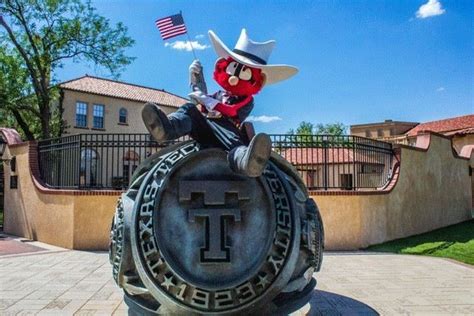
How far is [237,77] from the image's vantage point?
11.3ft

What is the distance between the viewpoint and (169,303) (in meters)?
2.60

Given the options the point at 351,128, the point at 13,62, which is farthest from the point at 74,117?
the point at 351,128

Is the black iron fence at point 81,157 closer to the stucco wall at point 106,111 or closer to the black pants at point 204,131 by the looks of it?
the black pants at point 204,131

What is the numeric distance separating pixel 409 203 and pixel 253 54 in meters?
9.06

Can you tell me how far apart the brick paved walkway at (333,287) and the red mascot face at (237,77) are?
221 centimetres

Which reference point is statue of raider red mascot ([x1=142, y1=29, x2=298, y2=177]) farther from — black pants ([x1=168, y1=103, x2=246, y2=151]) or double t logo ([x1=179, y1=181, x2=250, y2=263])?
double t logo ([x1=179, y1=181, x2=250, y2=263])

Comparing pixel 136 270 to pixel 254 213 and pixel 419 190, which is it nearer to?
pixel 254 213

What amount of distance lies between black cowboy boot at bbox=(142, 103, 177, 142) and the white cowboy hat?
1.03 metres

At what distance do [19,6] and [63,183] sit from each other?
1201 centimetres

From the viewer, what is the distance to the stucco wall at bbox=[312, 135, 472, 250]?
9430 mm

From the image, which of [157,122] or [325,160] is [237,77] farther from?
[325,160]

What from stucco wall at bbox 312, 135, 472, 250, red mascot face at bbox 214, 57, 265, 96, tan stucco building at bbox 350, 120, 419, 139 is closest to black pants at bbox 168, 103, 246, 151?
red mascot face at bbox 214, 57, 265, 96

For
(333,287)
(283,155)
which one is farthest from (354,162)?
(333,287)

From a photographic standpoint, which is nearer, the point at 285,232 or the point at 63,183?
the point at 285,232
